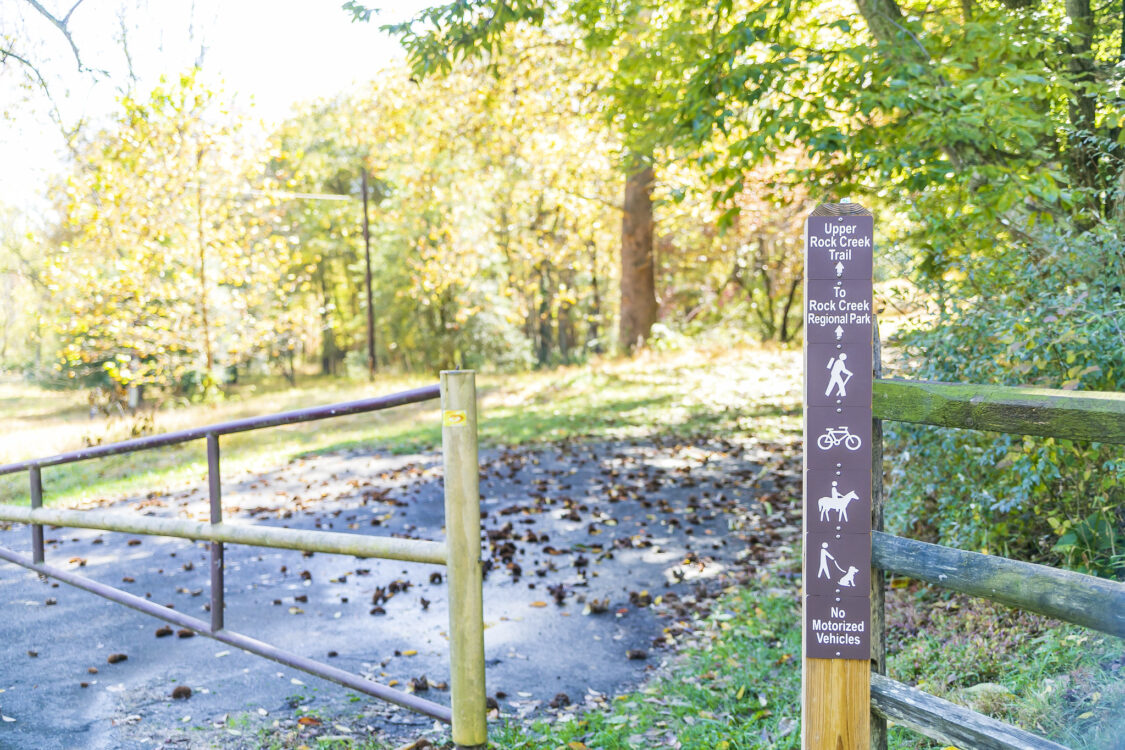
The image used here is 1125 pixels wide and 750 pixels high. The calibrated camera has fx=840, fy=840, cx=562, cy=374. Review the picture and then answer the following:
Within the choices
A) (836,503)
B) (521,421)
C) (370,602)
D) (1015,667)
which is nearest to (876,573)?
(836,503)

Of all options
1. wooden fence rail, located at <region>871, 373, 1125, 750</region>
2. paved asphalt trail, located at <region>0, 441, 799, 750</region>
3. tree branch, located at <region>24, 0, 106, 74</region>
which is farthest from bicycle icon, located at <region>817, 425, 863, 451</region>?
tree branch, located at <region>24, 0, 106, 74</region>

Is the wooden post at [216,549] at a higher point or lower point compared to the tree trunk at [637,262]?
lower

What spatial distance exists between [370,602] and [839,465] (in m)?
4.11

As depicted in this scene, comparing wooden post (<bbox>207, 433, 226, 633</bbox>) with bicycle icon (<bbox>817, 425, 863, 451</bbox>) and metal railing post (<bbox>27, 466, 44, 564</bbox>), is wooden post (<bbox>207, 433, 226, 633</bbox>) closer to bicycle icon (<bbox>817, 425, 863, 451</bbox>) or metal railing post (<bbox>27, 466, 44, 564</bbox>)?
metal railing post (<bbox>27, 466, 44, 564</bbox>)

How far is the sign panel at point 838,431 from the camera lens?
102 inches

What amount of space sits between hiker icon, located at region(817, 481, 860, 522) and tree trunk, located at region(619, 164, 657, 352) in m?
16.6

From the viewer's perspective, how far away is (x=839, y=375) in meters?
2.61

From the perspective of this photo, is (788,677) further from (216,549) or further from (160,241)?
(160,241)

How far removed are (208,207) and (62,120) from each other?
1027 centimetres

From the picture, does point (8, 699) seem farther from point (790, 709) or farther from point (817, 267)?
point (817, 267)

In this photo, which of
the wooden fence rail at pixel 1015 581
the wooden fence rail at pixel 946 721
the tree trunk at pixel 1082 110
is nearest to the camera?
the wooden fence rail at pixel 1015 581

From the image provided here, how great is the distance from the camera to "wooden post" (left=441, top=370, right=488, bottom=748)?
9.58 ft

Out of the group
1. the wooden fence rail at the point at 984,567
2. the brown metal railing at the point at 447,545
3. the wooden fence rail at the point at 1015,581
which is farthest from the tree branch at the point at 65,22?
the wooden fence rail at the point at 1015,581

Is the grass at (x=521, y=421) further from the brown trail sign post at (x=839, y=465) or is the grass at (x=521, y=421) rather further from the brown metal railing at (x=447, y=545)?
the brown trail sign post at (x=839, y=465)
